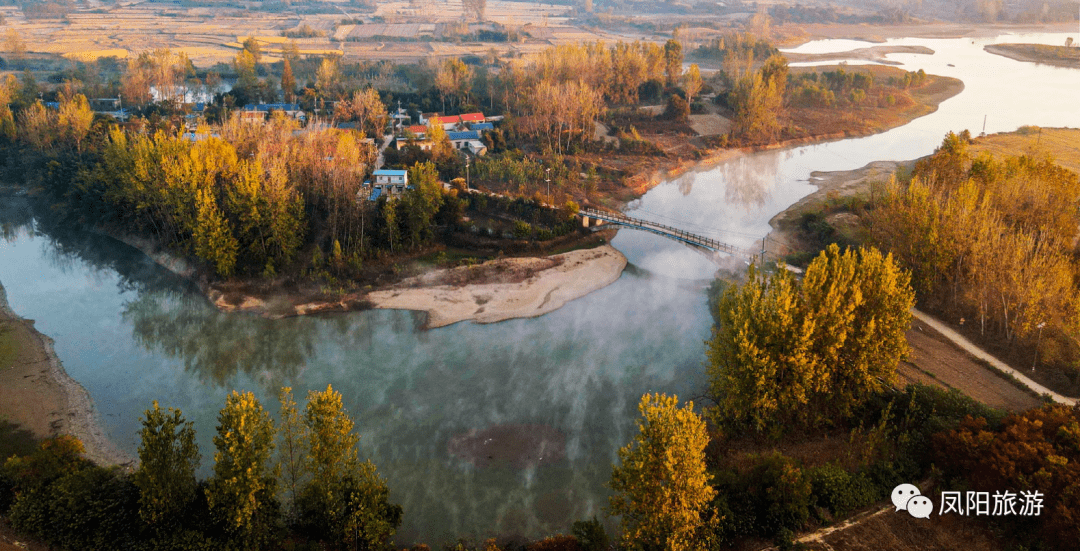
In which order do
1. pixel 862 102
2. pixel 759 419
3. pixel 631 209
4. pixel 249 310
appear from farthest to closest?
pixel 862 102
pixel 631 209
pixel 249 310
pixel 759 419

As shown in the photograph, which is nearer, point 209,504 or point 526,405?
point 209,504

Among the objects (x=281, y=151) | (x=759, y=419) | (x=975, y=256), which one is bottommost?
(x=759, y=419)

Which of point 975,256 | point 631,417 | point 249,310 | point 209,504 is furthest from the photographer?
point 249,310

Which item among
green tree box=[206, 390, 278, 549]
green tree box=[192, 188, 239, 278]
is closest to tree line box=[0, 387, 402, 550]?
green tree box=[206, 390, 278, 549]

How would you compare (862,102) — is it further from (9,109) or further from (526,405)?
(9,109)

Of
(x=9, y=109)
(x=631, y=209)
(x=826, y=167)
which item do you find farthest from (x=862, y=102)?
(x=9, y=109)

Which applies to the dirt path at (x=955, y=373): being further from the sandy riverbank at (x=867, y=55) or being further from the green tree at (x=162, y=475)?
the sandy riverbank at (x=867, y=55)

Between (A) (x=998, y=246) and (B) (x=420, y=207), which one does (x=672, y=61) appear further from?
(A) (x=998, y=246)
